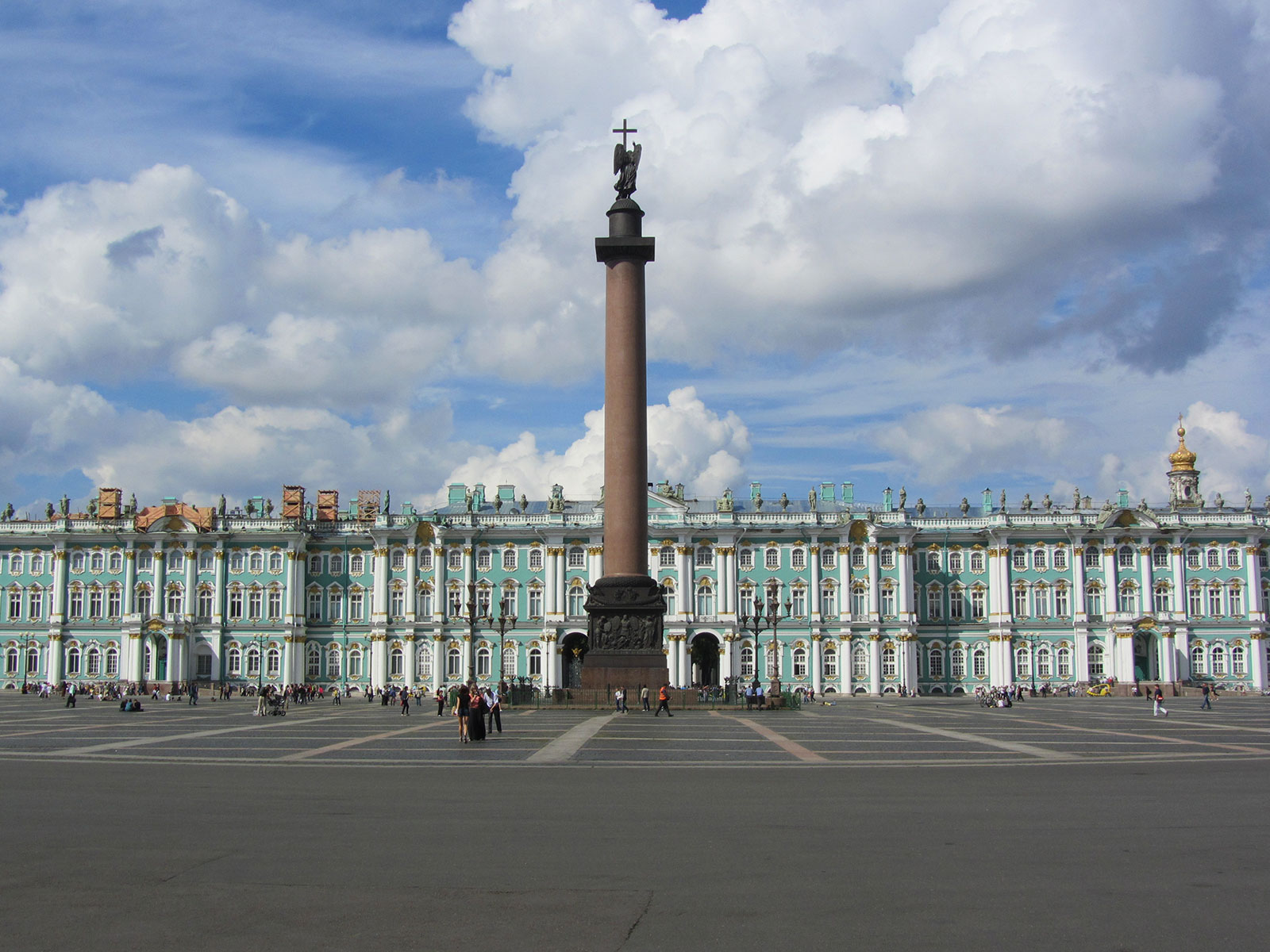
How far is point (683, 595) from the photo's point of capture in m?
87.2

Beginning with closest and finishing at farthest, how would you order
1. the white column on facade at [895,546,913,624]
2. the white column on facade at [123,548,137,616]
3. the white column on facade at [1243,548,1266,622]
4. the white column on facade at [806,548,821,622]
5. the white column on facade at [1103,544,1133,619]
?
the white column on facade at [1243,548,1266,622] → the white column on facade at [1103,544,1133,619] → the white column on facade at [895,546,913,624] → the white column on facade at [806,548,821,622] → the white column on facade at [123,548,137,616]

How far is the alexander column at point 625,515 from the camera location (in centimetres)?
4950

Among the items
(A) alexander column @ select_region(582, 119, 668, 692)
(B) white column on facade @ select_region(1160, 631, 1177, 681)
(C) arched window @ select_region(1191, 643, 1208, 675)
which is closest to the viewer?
(A) alexander column @ select_region(582, 119, 668, 692)

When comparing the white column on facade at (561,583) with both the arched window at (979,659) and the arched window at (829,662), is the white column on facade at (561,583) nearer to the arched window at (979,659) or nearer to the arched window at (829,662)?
the arched window at (829,662)

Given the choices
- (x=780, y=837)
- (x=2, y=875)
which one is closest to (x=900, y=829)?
(x=780, y=837)

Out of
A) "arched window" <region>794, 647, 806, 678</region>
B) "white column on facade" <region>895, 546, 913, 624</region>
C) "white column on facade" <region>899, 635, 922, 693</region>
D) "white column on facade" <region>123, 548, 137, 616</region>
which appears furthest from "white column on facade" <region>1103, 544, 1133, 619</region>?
"white column on facade" <region>123, 548, 137, 616</region>

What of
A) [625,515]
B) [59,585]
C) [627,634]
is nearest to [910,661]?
[627,634]

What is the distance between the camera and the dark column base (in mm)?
49500

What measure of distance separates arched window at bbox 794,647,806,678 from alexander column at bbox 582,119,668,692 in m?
39.0

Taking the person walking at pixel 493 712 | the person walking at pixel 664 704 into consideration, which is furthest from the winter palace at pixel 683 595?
the person walking at pixel 493 712

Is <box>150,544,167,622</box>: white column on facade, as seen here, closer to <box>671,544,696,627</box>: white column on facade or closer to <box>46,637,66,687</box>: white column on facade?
<box>46,637,66,687</box>: white column on facade

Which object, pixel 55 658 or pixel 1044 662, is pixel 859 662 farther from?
pixel 55 658

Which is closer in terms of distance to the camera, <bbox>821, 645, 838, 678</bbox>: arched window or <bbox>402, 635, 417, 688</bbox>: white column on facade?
<bbox>821, 645, 838, 678</bbox>: arched window

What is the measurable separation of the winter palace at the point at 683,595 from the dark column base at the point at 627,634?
1404 inches
